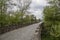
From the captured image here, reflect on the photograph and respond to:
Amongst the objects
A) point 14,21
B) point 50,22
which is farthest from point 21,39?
point 14,21

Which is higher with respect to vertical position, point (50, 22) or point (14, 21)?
point (50, 22)

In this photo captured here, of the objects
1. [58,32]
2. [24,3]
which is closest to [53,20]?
[58,32]

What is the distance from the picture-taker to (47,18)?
2380cm

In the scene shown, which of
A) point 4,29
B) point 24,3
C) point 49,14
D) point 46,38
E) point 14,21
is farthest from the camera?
point 24,3

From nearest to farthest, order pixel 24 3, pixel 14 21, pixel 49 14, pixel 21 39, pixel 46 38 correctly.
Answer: pixel 21 39 < pixel 46 38 < pixel 49 14 < pixel 14 21 < pixel 24 3

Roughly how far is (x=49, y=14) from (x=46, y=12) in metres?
0.66

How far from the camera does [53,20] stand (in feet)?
75.7

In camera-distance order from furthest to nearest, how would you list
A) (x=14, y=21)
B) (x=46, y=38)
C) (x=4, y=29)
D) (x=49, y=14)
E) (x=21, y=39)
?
(x=14, y=21) → (x=4, y=29) → (x=49, y=14) → (x=46, y=38) → (x=21, y=39)

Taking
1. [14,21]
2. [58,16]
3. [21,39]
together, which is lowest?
[14,21]

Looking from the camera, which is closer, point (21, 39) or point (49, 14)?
point (21, 39)

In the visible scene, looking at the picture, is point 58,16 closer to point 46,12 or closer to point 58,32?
point 46,12

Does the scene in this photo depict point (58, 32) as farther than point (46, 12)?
No

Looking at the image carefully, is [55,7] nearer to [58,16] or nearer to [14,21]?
[58,16]

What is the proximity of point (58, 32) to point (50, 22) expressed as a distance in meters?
5.08
